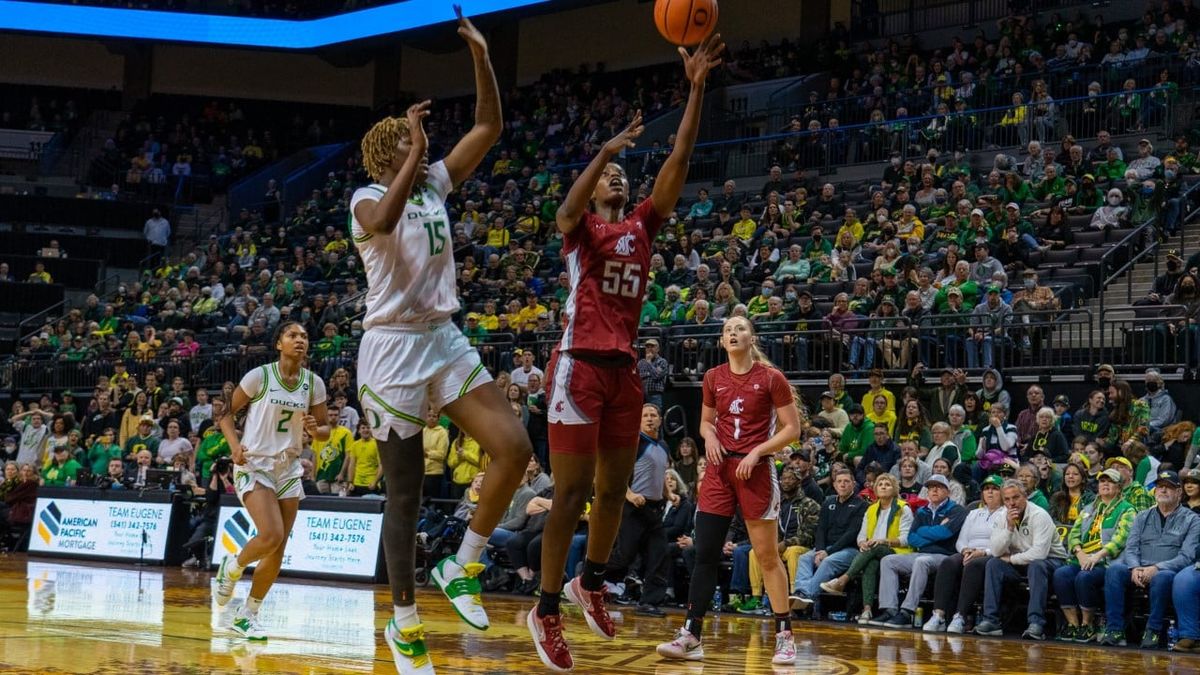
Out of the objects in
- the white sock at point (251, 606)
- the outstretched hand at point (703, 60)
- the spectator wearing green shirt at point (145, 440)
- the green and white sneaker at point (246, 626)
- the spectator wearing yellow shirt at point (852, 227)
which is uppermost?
the spectator wearing yellow shirt at point (852, 227)

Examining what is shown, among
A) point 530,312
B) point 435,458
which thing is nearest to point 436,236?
point 435,458

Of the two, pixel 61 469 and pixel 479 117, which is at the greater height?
pixel 479 117

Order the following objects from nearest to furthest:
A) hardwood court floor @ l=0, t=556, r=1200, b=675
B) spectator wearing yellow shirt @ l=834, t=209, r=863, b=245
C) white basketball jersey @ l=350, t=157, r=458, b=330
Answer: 1. white basketball jersey @ l=350, t=157, r=458, b=330
2. hardwood court floor @ l=0, t=556, r=1200, b=675
3. spectator wearing yellow shirt @ l=834, t=209, r=863, b=245

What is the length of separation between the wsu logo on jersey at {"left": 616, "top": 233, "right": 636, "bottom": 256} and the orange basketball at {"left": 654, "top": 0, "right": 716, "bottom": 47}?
217cm

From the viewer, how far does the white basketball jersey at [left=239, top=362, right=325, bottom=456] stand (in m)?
10.1

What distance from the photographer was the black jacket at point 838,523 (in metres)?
13.7

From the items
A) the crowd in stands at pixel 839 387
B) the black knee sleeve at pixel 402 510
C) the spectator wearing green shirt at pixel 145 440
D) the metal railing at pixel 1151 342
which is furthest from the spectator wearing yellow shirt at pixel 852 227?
the black knee sleeve at pixel 402 510

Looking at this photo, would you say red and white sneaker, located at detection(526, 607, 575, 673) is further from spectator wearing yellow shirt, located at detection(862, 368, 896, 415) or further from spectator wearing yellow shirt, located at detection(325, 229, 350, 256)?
spectator wearing yellow shirt, located at detection(325, 229, 350, 256)

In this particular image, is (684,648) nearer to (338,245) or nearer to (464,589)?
(464,589)

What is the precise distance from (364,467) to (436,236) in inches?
473

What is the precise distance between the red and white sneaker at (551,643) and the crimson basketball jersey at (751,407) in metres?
2.35

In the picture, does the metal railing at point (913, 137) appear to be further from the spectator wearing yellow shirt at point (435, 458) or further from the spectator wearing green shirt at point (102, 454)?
the spectator wearing green shirt at point (102, 454)

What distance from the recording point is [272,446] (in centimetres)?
1010

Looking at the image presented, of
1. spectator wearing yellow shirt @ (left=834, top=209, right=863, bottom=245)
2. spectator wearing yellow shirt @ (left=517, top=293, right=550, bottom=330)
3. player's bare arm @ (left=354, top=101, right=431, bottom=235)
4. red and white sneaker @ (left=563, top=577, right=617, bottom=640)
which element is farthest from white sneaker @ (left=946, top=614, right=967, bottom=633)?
spectator wearing yellow shirt @ (left=517, top=293, right=550, bottom=330)
